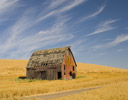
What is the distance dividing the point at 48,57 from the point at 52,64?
2.94 metres

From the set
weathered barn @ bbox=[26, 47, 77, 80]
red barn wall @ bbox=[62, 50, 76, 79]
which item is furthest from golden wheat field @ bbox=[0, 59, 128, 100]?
red barn wall @ bbox=[62, 50, 76, 79]

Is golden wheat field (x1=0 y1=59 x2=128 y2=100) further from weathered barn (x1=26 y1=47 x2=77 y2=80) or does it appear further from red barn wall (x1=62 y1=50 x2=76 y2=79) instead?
red barn wall (x1=62 y1=50 x2=76 y2=79)

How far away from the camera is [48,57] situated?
1752 inches

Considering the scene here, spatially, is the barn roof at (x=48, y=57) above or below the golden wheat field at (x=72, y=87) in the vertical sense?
above

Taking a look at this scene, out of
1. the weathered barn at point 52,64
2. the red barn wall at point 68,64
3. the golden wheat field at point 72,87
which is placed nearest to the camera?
the golden wheat field at point 72,87

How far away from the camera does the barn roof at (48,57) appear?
42309 millimetres

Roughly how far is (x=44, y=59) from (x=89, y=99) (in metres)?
31.8

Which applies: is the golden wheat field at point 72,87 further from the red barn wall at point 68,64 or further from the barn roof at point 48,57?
the barn roof at point 48,57

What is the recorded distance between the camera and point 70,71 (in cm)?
4531

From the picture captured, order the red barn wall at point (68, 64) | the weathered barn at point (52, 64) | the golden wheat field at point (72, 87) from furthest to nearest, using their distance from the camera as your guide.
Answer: the red barn wall at point (68, 64), the weathered barn at point (52, 64), the golden wheat field at point (72, 87)

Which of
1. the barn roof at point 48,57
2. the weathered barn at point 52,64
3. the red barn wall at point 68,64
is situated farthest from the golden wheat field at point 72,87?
the barn roof at point 48,57

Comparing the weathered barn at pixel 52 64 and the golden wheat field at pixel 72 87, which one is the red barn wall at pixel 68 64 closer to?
the weathered barn at pixel 52 64

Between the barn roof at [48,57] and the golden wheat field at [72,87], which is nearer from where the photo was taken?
the golden wheat field at [72,87]

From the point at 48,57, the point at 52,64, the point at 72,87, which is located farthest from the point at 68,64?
the point at 72,87
